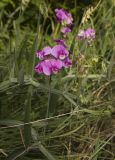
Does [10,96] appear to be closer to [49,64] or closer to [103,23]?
[49,64]

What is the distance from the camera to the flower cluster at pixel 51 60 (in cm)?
→ 150

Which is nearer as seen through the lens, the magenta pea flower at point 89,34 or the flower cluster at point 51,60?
the flower cluster at point 51,60

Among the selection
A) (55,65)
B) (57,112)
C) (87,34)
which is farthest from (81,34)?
(55,65)

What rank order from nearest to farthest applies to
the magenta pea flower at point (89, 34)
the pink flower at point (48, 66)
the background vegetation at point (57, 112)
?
the pink flower at point (48, 66)
the background vegetation at point (57, 112)
the magenta pea flower at point (89, 34)

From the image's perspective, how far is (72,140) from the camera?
1.76 metres

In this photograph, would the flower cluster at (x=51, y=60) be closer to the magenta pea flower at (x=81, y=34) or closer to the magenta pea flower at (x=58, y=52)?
the magenta pea flower at (x=58, y=52)

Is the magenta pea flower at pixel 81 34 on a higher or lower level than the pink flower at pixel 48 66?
higher

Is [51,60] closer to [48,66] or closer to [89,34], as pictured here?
[48,66]

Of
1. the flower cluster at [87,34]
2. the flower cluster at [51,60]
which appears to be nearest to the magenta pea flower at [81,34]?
the flower cluster at [87,34]

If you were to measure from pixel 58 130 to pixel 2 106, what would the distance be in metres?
0.27

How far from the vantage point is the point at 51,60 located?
1.53 meters

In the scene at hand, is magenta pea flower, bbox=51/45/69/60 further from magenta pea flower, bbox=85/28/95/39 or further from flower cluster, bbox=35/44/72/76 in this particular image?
magenta pea flower, bbox=85/28/95/39

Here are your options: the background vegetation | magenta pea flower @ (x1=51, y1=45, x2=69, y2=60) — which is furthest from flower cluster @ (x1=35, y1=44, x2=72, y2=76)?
the background vegetation

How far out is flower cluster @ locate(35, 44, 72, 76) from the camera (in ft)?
4.91
